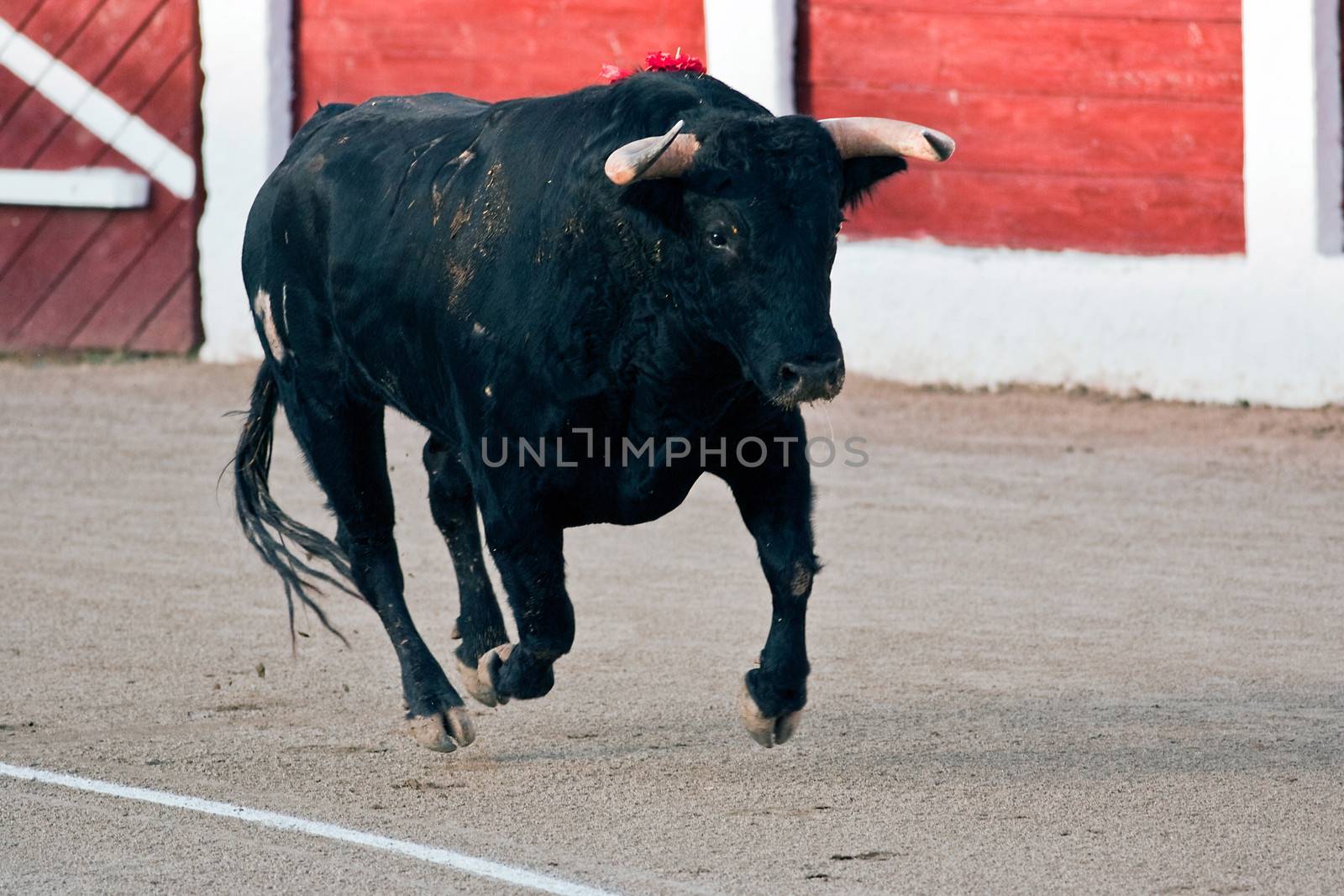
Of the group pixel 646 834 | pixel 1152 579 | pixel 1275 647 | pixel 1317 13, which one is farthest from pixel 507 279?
pixel 1317 13

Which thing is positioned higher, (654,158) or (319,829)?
(654,158)

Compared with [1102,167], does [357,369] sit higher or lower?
higher

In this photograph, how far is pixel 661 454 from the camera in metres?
4.24

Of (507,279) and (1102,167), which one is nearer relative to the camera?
(507,279)

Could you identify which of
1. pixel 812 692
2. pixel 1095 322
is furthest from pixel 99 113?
pixel 812 692

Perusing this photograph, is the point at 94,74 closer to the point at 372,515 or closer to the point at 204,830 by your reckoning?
the point at 372,515

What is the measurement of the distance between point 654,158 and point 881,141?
0.49 m

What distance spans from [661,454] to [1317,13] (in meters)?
5.47

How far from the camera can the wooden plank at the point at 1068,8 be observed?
9023 millimetres

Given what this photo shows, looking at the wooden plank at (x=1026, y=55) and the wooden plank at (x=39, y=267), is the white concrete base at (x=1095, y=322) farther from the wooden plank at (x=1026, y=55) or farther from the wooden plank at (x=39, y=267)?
the wooden plank at (x=39, y=267)

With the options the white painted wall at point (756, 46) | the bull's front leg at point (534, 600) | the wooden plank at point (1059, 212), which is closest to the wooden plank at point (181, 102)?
the white painted wall at point (756, 46)

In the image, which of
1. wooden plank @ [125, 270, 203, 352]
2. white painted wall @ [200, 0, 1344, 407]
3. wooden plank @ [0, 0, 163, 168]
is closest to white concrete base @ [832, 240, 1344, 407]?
white painted wall @ [200, 0, 1344, 407]

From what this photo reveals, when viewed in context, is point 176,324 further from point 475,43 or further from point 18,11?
point 475,43

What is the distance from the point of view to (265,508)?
555 centimetres
